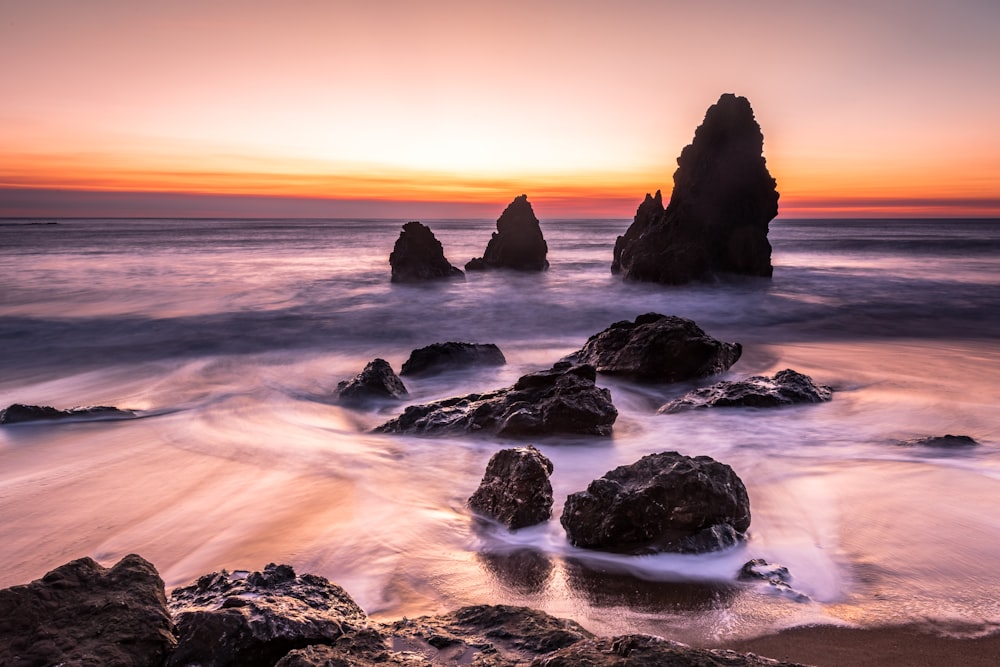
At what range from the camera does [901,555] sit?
14.9 ft

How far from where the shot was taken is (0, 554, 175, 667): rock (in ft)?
8.40

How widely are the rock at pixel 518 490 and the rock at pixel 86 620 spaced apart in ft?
8.61

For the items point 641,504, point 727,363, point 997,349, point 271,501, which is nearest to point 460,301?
point 727,363

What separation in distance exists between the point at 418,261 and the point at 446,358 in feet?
52.4

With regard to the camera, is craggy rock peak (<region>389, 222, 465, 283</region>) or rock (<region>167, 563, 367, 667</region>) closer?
rock (<region>167, 563, 367, 667</region>)

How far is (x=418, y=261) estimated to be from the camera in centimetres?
2650

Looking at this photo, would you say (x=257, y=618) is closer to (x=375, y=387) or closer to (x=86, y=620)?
(x=86, y=620)

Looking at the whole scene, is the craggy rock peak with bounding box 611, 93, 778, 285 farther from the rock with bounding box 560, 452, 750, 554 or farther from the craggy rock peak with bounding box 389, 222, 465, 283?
the rock with bounding box 560, 452, 750, 554


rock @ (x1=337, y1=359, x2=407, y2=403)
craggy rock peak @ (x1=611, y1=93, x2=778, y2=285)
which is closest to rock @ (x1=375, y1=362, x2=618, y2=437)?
rock @ (x1=337, y1=359, x2=407, y2=403)

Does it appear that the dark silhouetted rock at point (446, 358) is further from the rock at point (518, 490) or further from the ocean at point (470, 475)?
the rock at point (518, 490)

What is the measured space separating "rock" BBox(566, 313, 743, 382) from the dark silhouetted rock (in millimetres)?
2130

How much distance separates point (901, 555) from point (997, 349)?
501 inches

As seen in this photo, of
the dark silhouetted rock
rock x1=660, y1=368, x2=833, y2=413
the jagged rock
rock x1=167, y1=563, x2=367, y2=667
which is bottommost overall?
the jagged rock

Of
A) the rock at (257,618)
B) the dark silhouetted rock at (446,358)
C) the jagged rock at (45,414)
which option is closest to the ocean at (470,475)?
the jagged rock at (45,414)
